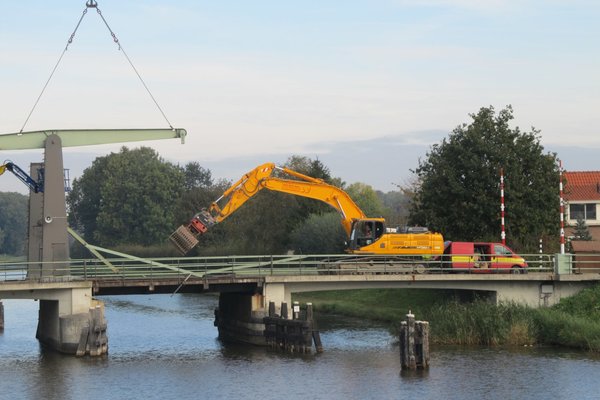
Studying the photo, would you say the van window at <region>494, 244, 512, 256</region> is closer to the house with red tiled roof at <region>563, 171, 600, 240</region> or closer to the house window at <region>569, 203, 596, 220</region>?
the house with red tiled roof at <region>563, 171, 600, 240</region>

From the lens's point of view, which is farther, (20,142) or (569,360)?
(20,142)

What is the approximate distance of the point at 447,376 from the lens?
3516 centimetres

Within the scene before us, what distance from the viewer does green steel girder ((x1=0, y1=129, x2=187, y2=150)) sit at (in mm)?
43969

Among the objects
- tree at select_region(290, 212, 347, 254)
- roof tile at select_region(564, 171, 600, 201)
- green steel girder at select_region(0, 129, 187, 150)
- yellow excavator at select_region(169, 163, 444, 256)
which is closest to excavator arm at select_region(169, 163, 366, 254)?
yellow excavator at select_region(169, 163, 444, 256)

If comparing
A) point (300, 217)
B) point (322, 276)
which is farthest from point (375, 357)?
point (300, 217)

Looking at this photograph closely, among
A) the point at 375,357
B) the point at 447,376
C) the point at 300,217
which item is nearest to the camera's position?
the point at 447,376

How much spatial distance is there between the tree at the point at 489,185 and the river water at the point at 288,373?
426 inches

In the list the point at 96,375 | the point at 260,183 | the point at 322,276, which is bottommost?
the point at 96,375

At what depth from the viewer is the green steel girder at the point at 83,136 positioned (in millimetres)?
43969

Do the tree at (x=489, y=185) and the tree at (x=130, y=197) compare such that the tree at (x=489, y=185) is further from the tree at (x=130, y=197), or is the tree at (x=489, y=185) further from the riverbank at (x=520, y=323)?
the tree at (x=130, y=197)

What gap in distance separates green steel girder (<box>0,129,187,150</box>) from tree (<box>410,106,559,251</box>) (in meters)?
16.6

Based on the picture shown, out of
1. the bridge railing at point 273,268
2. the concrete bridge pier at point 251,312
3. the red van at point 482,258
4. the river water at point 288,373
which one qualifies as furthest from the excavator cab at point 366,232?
the concrete bridge pier at point 251,312

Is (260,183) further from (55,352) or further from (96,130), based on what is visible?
(55,352)

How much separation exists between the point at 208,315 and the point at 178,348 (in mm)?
17321
